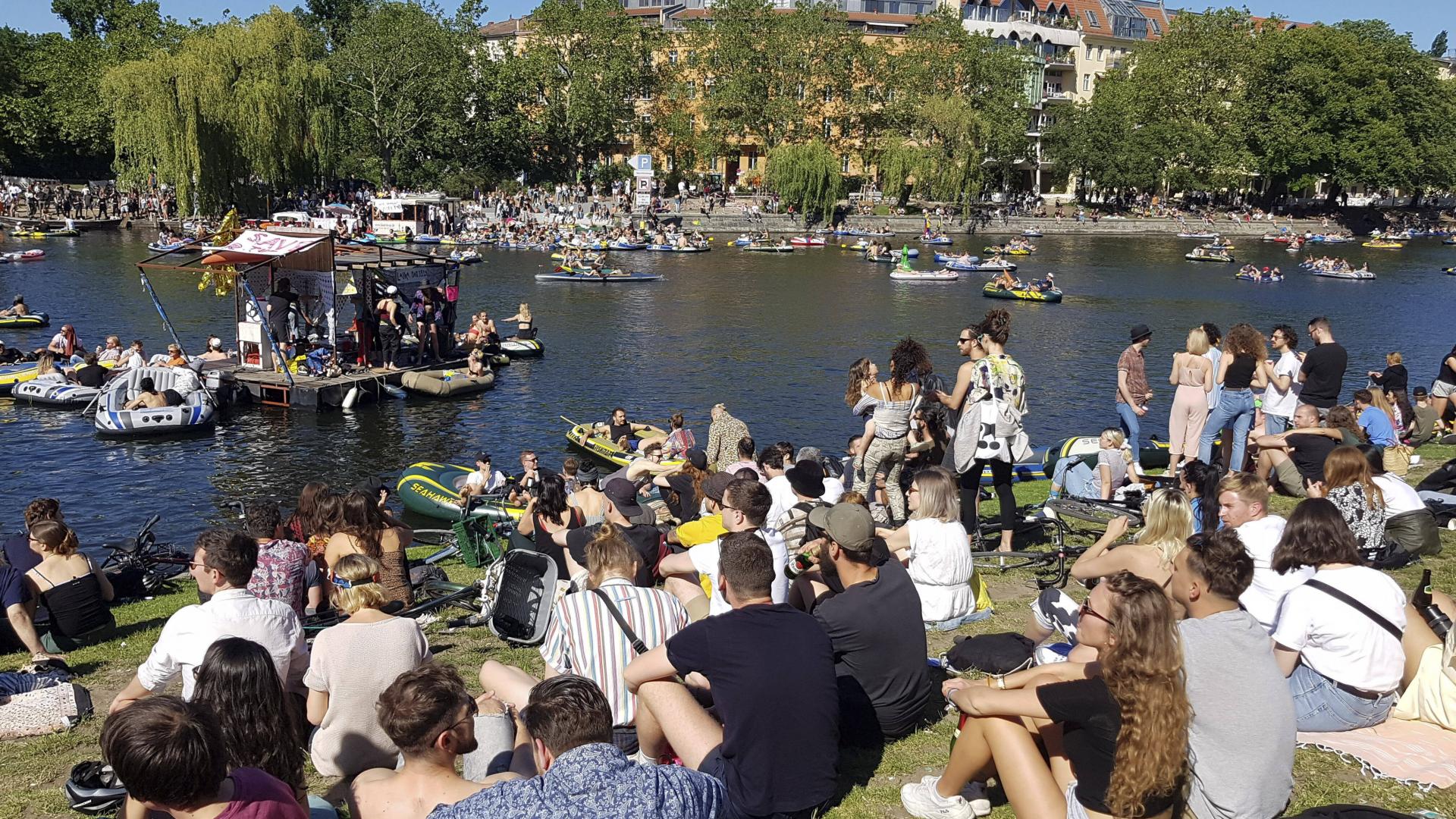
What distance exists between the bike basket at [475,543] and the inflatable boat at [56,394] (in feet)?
54.1

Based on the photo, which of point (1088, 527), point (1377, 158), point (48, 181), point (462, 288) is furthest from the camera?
point (1377, 158)

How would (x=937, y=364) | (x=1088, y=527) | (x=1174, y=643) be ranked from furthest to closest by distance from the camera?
1. (x=937, y=364)
2. (x=1088, y=527)
3. (x=1174, y=643)

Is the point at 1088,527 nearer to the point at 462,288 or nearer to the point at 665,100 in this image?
the point at 462,288

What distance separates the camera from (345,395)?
25828 mm

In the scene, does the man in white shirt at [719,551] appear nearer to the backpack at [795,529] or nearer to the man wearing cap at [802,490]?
the backpack at [795,529]

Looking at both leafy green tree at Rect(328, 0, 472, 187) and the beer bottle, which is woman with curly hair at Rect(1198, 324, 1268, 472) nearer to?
the beer bottle

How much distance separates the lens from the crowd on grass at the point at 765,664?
4.53 meters

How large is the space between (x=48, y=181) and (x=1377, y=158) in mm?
93775

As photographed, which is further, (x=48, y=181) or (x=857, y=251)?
Result: (x=48, y=181)

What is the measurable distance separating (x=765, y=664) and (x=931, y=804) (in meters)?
1.19

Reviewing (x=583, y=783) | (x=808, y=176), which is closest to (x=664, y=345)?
(x=583, y=783)

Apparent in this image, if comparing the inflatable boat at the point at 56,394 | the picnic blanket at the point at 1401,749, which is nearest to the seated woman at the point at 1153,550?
the picnic blanket at the point at 1401,749

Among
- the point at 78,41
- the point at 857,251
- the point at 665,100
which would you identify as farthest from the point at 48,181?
the point at 857,251

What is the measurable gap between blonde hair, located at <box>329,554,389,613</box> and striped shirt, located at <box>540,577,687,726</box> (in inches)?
38.7
